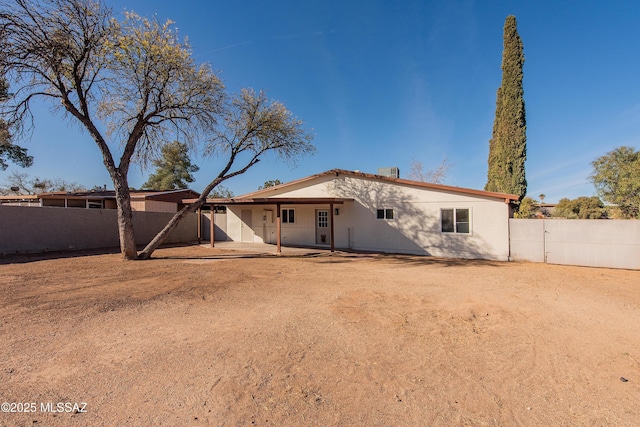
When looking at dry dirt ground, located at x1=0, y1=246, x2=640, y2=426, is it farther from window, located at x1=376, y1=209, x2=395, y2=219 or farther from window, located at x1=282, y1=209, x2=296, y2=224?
window, located at x1=282, y1=209, x2=296, y2=224

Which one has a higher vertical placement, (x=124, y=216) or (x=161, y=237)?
(x=124, y=216)

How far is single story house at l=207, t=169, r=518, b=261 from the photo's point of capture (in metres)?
11.7

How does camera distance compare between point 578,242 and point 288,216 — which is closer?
point 578,242

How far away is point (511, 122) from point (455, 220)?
1131 cm

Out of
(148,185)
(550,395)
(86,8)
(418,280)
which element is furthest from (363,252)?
(148,185)

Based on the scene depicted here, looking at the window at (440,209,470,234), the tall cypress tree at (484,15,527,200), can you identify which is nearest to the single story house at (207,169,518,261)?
the window at (440,209,470,234)

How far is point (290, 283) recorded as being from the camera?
7277mm

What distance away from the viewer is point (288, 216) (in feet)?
55.5

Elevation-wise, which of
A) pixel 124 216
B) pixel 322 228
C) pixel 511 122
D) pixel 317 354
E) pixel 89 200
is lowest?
pixel 317 354

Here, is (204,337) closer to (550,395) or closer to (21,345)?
(21,345)

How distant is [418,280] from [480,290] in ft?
4.86


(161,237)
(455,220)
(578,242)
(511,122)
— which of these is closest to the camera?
(578,242)

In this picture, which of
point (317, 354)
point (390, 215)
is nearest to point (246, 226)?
point (390, 215)

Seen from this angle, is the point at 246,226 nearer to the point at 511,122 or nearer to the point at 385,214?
the point at 385,214
